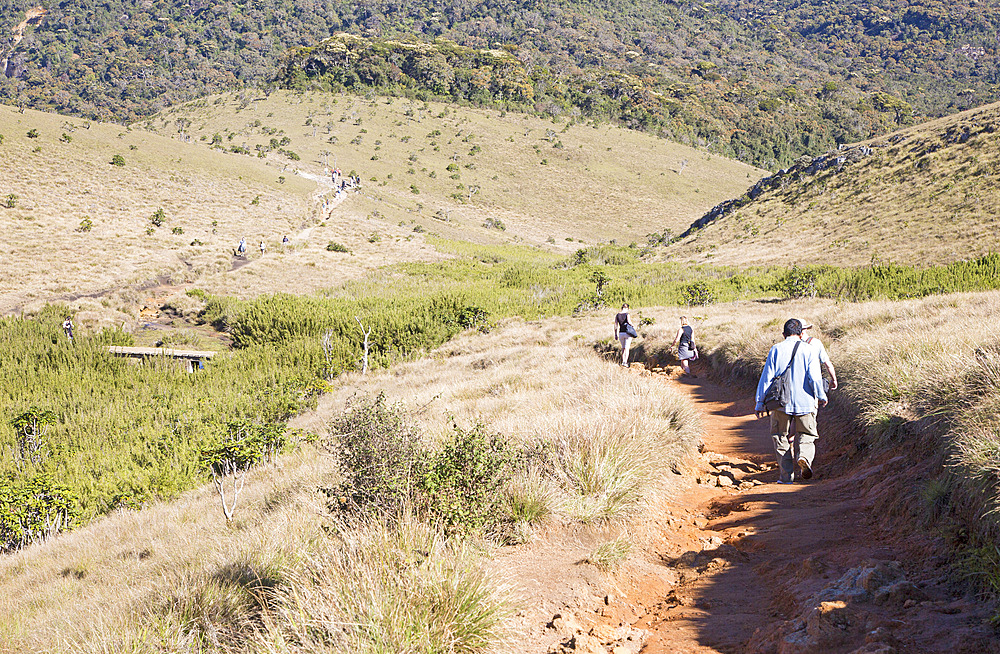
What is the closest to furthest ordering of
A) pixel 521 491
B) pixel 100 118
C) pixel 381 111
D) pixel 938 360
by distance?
pixel 521 491 → pixel 938 360 → pixel 381 111 → pixel 100 118

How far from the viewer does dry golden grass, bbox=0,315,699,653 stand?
320 cm

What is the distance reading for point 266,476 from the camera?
8.96 metres

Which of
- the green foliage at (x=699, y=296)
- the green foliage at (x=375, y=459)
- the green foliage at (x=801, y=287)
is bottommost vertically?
the green foliage at (x=375, y=459)

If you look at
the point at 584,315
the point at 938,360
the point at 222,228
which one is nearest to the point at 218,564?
the point at 938,360

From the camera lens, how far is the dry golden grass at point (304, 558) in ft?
10.5

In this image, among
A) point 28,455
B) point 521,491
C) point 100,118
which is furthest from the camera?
point 100,118

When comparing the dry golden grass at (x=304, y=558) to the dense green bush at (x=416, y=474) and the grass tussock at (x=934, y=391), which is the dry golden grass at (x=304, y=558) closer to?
the dense green bush at (x=416, y=474)

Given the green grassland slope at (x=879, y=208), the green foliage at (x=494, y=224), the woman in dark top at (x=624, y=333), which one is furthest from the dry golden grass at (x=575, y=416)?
the green foliage at (x=494, y=224)

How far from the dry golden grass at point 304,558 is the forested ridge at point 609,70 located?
340 ft

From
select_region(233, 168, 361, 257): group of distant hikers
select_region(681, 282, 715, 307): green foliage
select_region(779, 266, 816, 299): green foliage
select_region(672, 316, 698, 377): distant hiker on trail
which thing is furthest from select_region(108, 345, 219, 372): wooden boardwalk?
select_region(233, 168, 361, 257): group of distant hikers

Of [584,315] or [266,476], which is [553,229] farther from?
[266,476]

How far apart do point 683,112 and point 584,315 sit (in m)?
107

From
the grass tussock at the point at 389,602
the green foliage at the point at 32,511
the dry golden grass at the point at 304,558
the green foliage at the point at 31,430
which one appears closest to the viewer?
the grass tussock at the point at 389,602

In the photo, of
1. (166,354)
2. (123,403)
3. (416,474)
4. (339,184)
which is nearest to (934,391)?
(416,474)
